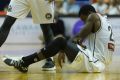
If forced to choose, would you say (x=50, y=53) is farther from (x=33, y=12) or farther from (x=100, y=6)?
(x=100, y=6)

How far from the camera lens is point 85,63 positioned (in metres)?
6.73

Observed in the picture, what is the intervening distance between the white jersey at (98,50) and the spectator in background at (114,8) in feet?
14.8

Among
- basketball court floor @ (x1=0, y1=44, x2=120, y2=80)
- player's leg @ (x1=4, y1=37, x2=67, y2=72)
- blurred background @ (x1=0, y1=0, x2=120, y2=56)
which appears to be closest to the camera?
basketball court floor @ (x1=0, y1=44, x2=120, y2=80)

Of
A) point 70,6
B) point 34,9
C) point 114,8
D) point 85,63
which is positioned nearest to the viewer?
point 85,63

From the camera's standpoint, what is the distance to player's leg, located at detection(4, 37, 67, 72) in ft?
21.3

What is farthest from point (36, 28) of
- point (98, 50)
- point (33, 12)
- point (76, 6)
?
point (98, 50)

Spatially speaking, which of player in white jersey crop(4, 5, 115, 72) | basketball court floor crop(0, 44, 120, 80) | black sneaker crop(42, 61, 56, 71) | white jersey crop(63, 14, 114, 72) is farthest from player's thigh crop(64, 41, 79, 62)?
black sneaker crop(42, 61, 56, 71)

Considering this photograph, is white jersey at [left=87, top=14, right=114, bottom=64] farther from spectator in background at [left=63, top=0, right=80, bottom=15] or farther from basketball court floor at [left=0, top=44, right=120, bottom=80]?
spectator in background at [left=63, top=0, right=80, bottom=15]

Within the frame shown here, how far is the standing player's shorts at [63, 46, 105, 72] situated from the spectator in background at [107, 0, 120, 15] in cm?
467

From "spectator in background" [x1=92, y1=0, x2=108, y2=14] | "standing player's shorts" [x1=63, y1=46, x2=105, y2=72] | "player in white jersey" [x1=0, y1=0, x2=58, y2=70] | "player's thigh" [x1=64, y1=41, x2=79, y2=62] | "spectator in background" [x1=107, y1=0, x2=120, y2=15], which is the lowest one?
"spectator in background" [x1=92, y1=0, x2=108, y2=14]

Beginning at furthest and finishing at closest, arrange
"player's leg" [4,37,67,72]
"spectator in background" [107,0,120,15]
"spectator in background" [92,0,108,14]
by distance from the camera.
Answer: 1. "spectator in background" [92,0,108,14]
2. "spectator in background" [107,0,120,15]
3. "player's leg" [4,37,67,72]

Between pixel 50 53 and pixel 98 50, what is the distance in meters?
0.78

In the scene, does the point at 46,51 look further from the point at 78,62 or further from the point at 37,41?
the point at 37,41

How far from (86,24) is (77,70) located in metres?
0.71
